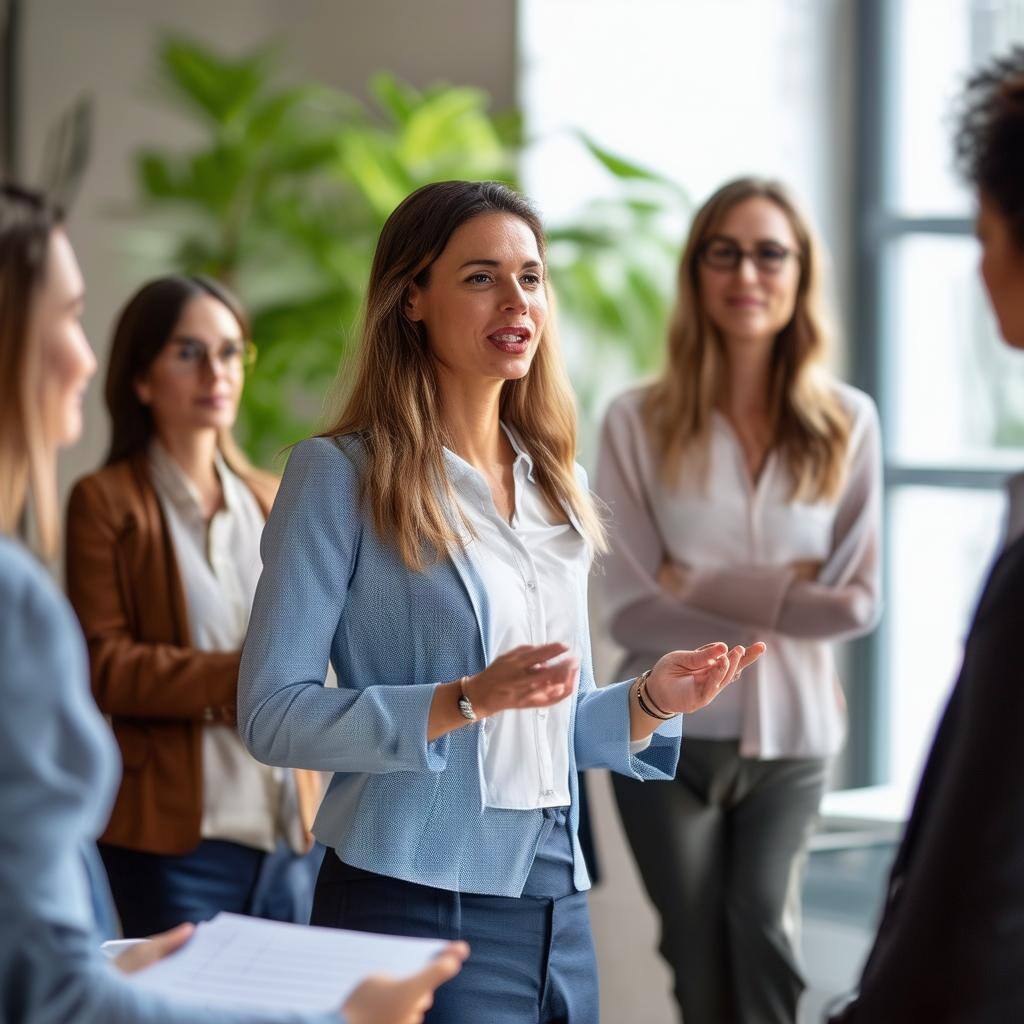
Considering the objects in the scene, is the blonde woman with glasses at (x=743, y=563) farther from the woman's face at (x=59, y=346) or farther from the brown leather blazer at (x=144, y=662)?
the woman's face at (x=59, y=346)

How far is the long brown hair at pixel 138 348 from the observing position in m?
2.85

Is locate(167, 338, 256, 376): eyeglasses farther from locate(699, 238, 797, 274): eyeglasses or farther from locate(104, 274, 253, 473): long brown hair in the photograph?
locate(699, 238, 797, 274): eyeglasses

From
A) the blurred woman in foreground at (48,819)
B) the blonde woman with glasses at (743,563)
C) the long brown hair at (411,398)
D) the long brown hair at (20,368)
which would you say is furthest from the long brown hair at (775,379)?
the blurred woman in foreground at (48,819)

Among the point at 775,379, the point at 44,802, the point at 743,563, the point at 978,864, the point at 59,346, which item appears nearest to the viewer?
the point at 44,802

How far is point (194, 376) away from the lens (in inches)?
111

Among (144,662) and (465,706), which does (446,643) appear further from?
(144,662)

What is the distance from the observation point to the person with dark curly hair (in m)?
1.22

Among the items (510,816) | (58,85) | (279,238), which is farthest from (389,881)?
(58,85)

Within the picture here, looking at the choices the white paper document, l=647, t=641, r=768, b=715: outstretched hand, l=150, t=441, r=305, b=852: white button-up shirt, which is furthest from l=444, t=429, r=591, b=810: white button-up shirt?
l=150, t=441, r=305, b=852: white button-up shirt

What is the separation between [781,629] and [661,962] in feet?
4.78

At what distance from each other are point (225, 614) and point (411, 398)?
985 mm

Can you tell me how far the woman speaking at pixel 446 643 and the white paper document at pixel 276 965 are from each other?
354 mm

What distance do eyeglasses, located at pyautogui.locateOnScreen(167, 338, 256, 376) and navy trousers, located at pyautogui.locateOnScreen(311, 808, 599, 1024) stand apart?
1231mm

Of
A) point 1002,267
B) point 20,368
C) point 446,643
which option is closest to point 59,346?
point 20,368
